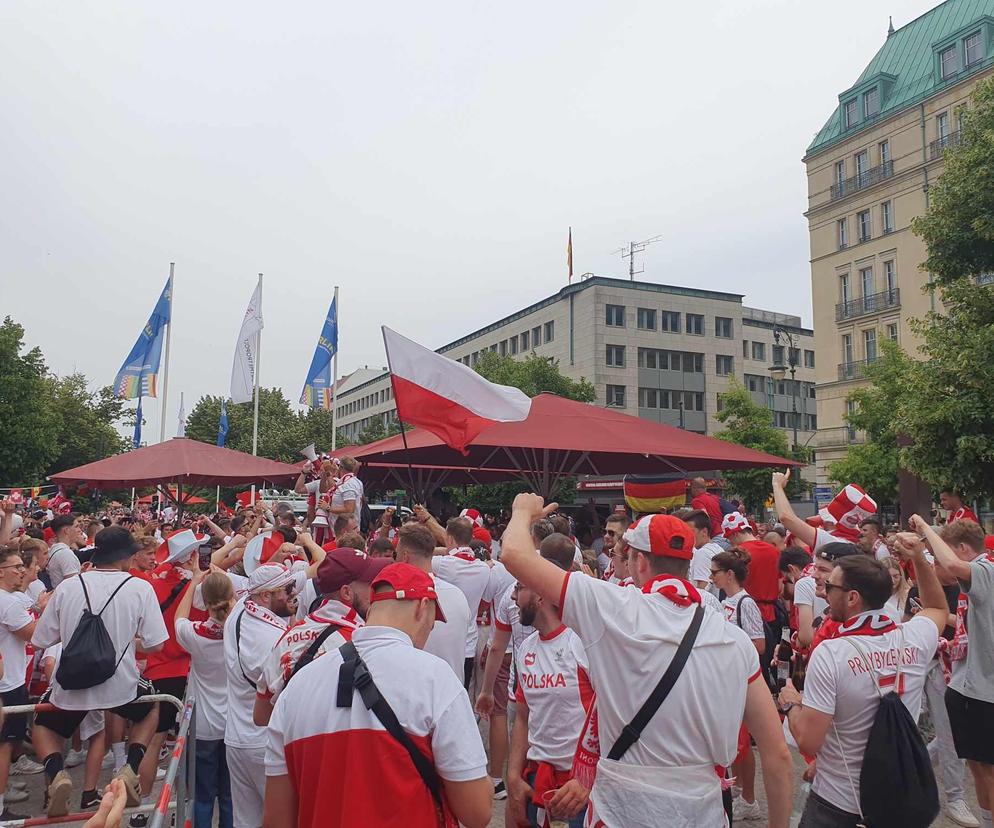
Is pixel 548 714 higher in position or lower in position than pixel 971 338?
lower

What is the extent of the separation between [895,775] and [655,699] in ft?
4.54

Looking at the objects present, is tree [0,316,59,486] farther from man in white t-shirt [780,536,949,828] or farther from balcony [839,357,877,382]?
balcony [839,357,877,382]

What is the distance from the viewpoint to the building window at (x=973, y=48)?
4206cm

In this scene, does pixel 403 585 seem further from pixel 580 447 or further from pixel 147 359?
Result: pixel 147 359

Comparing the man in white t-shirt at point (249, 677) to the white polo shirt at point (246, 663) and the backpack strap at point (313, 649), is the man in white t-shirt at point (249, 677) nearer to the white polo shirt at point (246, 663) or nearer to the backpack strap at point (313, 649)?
the white polo shirt at point (246, 663)

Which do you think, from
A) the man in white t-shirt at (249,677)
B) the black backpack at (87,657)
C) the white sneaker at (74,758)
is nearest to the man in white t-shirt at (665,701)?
the man in white t-shirt at (249,677)

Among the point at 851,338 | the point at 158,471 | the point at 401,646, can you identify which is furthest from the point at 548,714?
the point at 851,338

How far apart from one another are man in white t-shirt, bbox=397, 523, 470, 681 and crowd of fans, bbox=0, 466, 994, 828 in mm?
14

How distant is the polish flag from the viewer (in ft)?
26.3

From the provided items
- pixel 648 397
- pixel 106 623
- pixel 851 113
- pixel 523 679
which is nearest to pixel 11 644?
pixel 106 623

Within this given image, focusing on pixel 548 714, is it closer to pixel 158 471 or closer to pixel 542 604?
pixel 542 604

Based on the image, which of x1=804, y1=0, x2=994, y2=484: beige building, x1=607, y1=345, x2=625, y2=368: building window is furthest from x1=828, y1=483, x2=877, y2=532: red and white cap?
x1=607, y1=345, x2=625, y2=368: building window

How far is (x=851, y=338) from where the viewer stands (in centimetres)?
4853

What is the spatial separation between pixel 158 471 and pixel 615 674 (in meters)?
11.7
